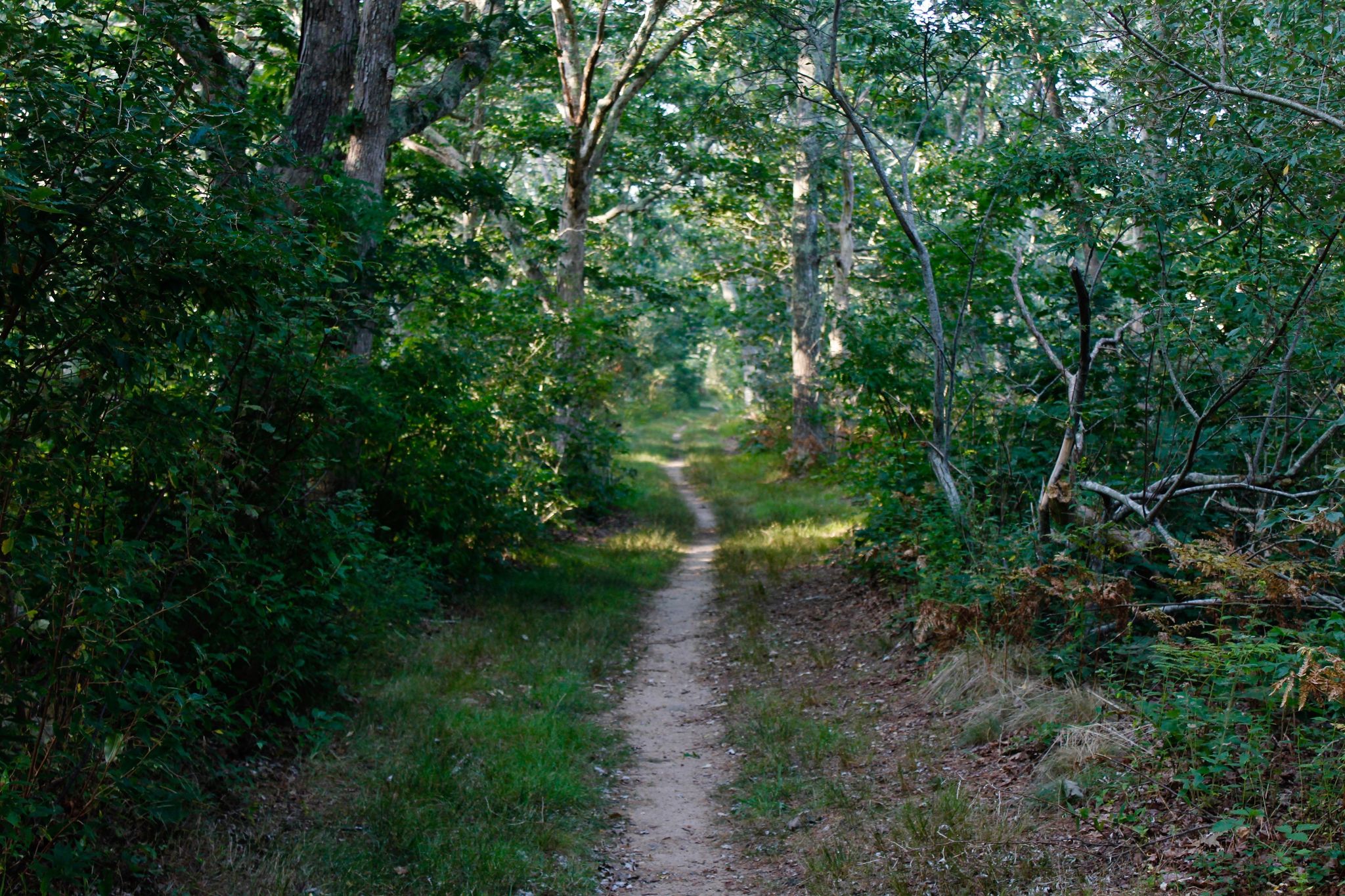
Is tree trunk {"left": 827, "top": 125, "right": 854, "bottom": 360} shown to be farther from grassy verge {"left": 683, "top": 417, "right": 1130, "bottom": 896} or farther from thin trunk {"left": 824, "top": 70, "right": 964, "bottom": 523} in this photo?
thin trunk {"left": 824, "top": 70, "right": 964, "bottom": 523}

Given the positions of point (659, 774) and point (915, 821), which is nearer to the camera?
point (915, 821)

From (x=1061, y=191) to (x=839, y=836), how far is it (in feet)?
18.1

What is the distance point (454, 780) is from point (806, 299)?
15714 mm

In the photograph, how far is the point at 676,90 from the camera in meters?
17.3

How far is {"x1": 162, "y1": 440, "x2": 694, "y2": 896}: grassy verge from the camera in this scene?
4.62m

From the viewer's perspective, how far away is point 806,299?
20.2 m

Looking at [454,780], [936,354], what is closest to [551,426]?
[936,354]

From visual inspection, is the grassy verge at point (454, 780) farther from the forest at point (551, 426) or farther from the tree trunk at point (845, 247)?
the tree trunk at point (845, 247)

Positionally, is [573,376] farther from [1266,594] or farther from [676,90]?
[1266,594]

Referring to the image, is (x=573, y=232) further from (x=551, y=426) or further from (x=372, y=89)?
(x=372, y=89)

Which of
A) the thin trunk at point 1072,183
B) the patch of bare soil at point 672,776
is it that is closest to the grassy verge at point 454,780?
the patch of bare soil at point 672,776

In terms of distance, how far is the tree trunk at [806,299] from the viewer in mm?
19297

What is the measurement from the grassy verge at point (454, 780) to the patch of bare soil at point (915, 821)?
1098 millimetres

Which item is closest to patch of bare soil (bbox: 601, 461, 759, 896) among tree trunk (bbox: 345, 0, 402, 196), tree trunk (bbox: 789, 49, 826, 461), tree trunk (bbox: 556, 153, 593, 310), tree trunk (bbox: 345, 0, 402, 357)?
tree trunk (bbox: 345, 0, 402, 357)
